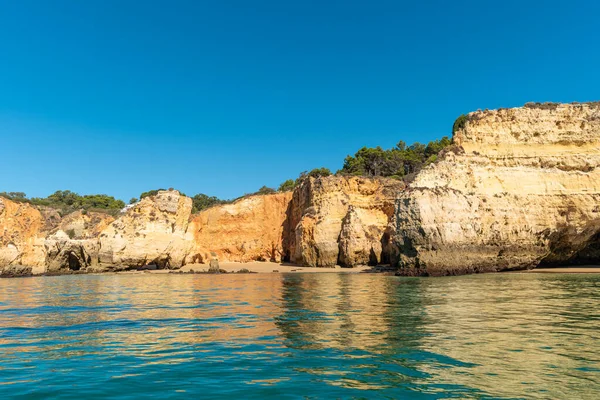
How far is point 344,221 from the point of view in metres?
38.1

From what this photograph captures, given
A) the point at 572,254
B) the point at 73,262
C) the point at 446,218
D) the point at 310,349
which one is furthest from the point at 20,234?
the point at 572,254

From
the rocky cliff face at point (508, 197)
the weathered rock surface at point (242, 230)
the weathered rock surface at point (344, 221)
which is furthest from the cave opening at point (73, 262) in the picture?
the rocky cliff face at point (508, 197)

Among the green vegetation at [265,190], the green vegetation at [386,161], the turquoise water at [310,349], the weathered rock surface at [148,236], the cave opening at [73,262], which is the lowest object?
the turquoise water at [310,349]

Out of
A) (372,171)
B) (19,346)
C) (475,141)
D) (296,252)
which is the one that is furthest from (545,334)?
(372,171)

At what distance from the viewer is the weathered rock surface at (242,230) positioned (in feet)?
148

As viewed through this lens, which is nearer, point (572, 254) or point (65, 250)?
point (572, 254)

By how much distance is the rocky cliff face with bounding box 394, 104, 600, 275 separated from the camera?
26344mm

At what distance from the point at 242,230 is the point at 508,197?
25.9 metres

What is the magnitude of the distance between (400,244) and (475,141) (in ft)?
29.3

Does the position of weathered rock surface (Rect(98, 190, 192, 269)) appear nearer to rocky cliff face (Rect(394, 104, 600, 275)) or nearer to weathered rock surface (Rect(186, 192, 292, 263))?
weathered rock surface (Rect(186, 192, 292, 263))

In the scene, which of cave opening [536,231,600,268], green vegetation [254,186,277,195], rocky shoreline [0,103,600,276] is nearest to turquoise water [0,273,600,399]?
rocky shoreline [0,103,600,276]

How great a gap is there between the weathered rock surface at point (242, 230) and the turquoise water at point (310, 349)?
31.0 metres

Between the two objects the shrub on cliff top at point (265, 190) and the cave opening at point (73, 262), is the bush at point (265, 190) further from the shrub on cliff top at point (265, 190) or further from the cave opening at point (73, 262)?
the cave opening at point (73, 262)

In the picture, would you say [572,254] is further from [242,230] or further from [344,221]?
[242,230]
